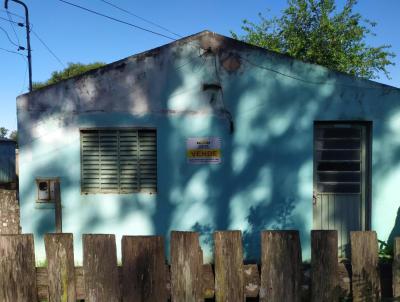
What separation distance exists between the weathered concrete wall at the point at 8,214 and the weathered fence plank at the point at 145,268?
18.5 ft

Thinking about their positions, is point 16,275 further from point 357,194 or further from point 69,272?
point 357,194

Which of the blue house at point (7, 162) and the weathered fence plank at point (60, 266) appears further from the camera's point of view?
the blue house at point (7, 162)

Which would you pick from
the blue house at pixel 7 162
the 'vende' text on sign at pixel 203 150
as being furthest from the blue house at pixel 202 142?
the blue house at pixel 7 162

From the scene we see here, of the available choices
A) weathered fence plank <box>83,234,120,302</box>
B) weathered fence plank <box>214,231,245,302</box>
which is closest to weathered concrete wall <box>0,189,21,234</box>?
weathered fence plank <box>83,234,120,302</box>

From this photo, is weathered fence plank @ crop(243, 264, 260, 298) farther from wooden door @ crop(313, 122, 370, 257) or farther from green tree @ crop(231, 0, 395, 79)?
green tree @ crop(231, 0, 395, 79)

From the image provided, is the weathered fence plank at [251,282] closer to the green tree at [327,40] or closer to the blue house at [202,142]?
the blue house at [202,142]

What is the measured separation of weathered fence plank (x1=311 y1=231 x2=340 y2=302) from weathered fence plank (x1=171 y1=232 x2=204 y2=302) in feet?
1.90

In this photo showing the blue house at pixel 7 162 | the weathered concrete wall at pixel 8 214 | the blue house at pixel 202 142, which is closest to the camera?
the blue house at pixel 202 142

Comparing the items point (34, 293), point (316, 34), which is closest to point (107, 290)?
point (34, 293)

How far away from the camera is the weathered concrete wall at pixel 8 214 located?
6477mm

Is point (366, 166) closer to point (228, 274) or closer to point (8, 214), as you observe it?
point (228, 274)

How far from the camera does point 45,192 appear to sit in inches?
225

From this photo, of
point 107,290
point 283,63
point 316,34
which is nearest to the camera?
point 107,290

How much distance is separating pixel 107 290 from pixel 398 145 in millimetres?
5464
